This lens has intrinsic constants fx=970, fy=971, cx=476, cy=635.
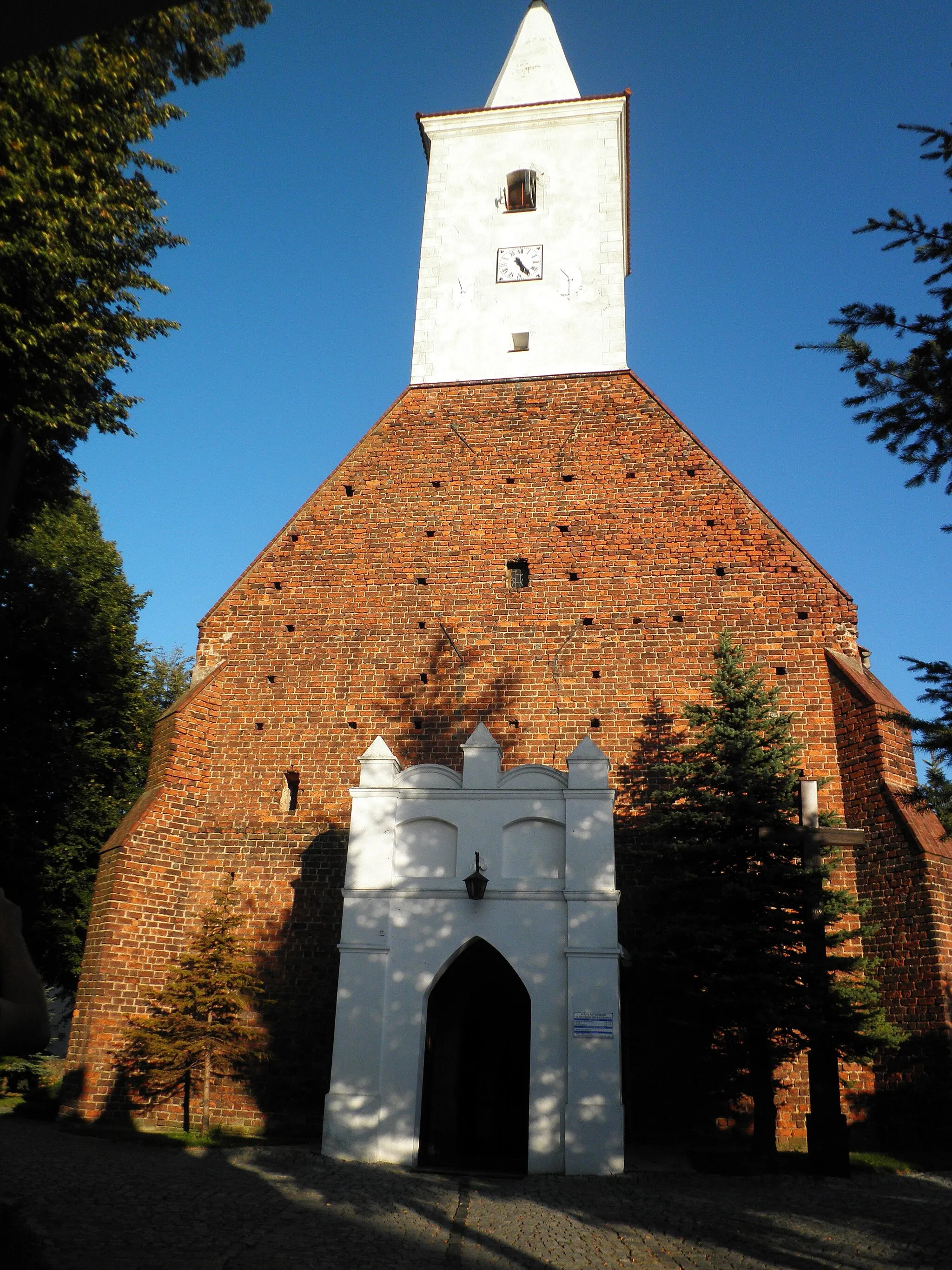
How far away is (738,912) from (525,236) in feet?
47.3

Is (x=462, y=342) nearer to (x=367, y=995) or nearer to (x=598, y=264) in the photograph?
(x=598, y=264)

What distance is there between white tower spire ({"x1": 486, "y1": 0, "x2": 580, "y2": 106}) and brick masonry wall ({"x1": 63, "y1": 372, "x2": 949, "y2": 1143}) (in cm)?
998

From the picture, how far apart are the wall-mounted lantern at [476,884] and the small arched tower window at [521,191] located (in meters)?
14.7

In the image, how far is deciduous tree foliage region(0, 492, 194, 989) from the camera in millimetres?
17375

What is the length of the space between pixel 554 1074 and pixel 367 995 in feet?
7.11

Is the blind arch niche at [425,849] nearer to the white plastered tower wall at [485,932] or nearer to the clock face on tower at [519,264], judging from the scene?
the white plastered tower wall at [485,932]

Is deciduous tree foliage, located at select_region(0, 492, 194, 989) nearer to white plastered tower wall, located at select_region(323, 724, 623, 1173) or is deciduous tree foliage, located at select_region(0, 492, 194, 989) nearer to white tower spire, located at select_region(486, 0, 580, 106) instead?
white plastered tower wall, located at select_region(323, 724, 623, 1173)

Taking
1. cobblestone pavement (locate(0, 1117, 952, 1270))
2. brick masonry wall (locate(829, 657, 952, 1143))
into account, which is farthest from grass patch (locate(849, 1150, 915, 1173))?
brick masonry wall (locate(829, 657, 952, 1143))

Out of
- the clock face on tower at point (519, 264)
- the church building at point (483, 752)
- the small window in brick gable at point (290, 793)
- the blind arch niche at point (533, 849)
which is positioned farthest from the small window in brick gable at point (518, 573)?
the clock face on tower at point (519, 264)

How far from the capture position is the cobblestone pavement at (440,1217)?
20.7ft

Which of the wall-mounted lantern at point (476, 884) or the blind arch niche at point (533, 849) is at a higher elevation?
the blind arch niche at point (533, 849)

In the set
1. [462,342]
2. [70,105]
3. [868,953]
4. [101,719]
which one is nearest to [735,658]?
[868,953]

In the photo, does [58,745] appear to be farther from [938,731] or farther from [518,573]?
[938,731]

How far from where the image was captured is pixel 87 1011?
479 inches
